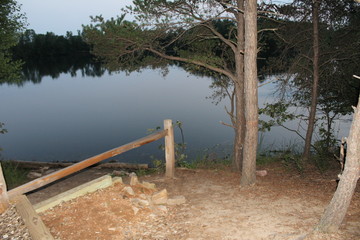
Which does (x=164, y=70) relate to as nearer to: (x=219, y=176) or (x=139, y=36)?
→ (x=139, y=36)

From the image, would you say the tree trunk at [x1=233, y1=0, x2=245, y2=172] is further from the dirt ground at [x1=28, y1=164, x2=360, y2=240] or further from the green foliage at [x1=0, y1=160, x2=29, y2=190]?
the green foliage at [x1=0, y1=160, x2=29, y2=190]

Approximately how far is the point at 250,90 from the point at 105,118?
19.1 m

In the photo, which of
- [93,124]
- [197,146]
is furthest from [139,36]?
[93,124]

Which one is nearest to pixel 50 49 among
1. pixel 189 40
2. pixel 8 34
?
pixel 8 34

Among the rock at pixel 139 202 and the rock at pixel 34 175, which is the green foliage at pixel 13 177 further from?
the rock at pixel 139 202

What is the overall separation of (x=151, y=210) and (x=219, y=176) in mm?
2978

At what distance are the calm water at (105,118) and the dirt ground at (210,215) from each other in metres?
3.86

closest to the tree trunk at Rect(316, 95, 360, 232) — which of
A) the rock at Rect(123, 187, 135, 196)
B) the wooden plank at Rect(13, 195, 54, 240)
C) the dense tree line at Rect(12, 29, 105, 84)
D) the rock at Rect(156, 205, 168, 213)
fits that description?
the rock at Rect(156, 205, 168, 213)

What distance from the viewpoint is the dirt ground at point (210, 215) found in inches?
155

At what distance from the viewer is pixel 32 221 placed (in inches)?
149

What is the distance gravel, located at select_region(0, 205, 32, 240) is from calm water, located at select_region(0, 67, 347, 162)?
15.9 feet

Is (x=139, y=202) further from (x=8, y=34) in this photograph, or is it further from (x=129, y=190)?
(x=8, y=34)

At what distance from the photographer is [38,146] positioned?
58.7 ft

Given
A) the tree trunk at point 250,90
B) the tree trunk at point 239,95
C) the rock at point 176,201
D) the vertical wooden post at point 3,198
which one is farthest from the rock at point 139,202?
the tree trunk at point 239,95
